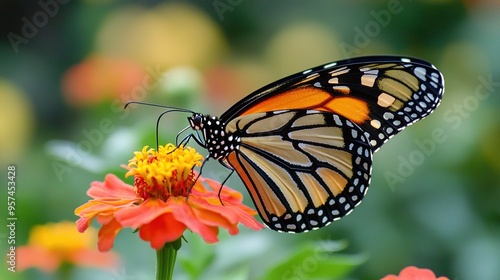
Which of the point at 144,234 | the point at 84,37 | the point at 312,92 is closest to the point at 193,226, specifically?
the point at 144,234

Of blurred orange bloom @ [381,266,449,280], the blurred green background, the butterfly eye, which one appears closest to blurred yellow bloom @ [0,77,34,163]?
the blurred green background

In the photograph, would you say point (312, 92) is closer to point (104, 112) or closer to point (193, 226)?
point (193, 226)

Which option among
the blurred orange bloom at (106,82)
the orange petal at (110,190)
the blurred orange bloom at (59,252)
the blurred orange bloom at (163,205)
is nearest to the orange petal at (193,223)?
the blurred orange bloom at (163,205)

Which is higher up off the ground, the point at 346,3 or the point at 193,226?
the point at 346,3

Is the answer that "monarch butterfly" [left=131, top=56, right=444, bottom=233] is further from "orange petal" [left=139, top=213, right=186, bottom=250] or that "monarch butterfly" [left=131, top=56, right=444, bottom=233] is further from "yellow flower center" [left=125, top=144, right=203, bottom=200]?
"orange petal" [left=139, top=213, right=186, bottom=250]

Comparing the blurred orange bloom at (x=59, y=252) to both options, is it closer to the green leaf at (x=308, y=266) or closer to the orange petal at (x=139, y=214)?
the green leaf at (x=308, y=266)

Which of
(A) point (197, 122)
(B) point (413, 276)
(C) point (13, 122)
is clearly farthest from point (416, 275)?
(C) point (13, 122)
